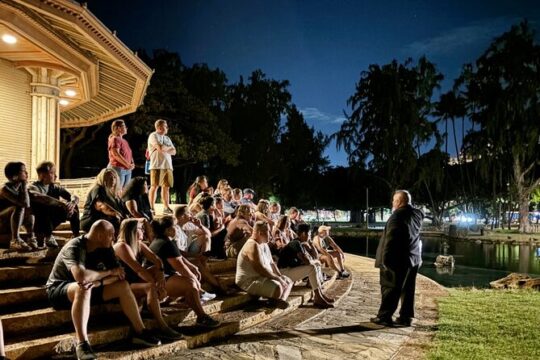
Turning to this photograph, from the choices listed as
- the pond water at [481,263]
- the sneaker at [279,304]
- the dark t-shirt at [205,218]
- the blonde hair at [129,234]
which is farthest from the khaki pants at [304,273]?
the pond water at [481,263]

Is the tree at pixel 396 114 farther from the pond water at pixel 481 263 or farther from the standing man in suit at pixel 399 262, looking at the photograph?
the standing man in suit at pixel 399 262

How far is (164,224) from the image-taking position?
491 cm

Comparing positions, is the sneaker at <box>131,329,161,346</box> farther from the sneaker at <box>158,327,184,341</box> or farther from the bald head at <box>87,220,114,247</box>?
the bald head at <box>87,220,114,247</box>

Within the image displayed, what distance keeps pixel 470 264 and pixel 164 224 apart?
55.0ft

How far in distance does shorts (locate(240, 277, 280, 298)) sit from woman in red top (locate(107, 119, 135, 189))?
297 centimetres

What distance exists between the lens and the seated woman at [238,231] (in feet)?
23.7

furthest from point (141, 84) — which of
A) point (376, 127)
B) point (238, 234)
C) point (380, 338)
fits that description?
point (376, 127)

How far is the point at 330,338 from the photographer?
4930 millimetres

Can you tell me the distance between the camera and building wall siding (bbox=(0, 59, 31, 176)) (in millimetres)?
8898

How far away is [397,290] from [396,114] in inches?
1318

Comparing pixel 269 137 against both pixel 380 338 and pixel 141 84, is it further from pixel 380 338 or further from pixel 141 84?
pixel 380 338

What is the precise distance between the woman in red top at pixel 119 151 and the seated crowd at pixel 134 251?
1.43 metres

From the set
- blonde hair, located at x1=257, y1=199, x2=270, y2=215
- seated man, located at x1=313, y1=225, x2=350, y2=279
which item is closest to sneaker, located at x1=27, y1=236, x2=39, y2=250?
blonde hair, located at x1=257, y1=199, x2=270, y2=215

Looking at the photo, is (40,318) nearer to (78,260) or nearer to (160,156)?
(78,260)
